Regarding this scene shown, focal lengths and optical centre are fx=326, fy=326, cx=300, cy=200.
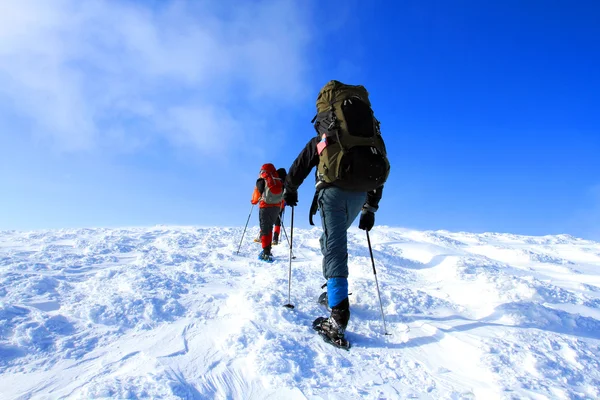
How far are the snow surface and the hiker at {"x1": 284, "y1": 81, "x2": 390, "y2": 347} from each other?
566 mm

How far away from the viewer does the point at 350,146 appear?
3.51 m

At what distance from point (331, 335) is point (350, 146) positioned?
1958mm

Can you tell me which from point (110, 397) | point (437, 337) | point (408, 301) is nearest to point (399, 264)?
point (408, 301)

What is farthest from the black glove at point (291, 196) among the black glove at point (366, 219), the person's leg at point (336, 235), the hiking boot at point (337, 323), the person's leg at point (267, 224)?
A: the person's leg at point (267, 224)

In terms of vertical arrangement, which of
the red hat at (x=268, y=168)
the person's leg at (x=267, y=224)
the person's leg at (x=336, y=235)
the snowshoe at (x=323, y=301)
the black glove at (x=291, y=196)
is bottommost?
the snowshoe at (x=323, y=301)

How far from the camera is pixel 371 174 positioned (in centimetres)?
355

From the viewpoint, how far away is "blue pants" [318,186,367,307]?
141 inches

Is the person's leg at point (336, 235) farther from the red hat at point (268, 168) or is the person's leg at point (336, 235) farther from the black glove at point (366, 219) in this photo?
the red hat at point (268, 168)

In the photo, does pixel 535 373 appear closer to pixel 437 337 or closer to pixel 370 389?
pixel 437 337

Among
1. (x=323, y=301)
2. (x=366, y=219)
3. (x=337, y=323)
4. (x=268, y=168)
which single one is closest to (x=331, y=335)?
(x=337, y=323)

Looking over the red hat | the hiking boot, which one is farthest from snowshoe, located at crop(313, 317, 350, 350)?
the red hat

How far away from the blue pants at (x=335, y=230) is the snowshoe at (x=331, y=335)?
0.28 m

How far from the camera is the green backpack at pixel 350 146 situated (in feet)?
11.5

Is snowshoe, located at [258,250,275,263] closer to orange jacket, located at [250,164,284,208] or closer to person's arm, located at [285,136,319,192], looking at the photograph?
orange jacket, located at [250,164,284,208]
